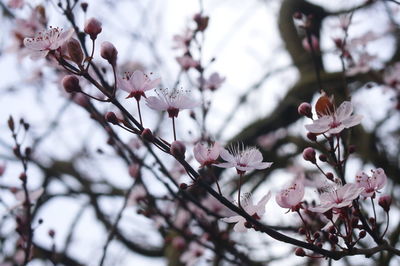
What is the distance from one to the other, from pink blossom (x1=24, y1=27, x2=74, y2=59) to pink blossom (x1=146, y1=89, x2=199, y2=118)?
0.26 m

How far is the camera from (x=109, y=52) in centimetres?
109

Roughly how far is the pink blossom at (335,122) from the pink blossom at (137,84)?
42 centimetres

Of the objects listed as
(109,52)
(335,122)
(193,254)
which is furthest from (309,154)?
(193,254)

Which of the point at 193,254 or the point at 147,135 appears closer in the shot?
the point at 147,135

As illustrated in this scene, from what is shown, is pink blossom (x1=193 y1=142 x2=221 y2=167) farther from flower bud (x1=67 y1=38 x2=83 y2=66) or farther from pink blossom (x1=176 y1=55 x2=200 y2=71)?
pink blossom (x1=176 y1=55 x2=200 y2=71)

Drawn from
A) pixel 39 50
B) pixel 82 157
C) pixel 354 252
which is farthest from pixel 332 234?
pixel 82 157

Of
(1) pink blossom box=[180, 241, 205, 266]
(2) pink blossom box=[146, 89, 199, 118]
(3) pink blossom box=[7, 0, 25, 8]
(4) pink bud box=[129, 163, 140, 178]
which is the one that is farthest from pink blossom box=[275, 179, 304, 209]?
(3) pink blossom box=[7, 0, 25, 8]

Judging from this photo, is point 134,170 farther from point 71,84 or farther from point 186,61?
point 71,84

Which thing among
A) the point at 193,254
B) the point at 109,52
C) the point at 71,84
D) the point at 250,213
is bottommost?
the point at 193,254

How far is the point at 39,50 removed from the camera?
1147 mm

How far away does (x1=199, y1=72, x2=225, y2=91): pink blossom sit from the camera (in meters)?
2.07

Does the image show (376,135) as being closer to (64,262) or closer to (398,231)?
(398,231)

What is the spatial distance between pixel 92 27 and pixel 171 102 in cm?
28

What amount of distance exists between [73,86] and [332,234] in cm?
71
